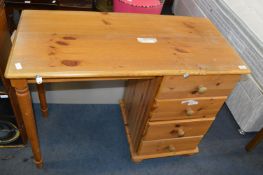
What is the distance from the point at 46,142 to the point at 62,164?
18 centimetres

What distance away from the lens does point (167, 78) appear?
991 millimetres

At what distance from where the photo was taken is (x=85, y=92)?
1630 mm

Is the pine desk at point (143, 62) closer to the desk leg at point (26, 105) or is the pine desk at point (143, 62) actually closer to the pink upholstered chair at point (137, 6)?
the desk leg at point (26, 105)

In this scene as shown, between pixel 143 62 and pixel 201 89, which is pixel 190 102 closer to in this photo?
pixel 201 89

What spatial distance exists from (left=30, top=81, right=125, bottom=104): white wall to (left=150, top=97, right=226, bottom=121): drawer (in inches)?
20.1

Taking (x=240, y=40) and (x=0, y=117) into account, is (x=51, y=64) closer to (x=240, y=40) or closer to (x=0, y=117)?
(x=0, y=117)

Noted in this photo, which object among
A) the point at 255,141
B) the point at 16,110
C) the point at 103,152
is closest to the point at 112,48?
the point at 16,110

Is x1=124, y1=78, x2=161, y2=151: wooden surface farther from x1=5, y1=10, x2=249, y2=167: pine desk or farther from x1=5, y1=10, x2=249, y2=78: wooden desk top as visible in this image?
x1=5, y1=10, x2=249, y2=78: wooden desk top

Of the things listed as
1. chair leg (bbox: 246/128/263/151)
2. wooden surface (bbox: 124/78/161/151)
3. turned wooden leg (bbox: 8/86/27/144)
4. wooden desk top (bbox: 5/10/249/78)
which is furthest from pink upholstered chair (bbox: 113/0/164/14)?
chair leg (bbox: 246/128/263/151)

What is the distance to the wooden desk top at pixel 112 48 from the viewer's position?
2.93ft

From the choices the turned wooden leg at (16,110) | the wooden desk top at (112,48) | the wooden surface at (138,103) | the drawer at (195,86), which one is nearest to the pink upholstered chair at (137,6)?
the wooden desk top at (112,48)

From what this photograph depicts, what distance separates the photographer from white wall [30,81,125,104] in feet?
5.10

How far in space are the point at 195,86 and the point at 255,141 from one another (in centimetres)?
75

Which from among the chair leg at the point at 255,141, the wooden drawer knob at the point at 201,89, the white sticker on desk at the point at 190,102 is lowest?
the chair leg at the point at 255,141
